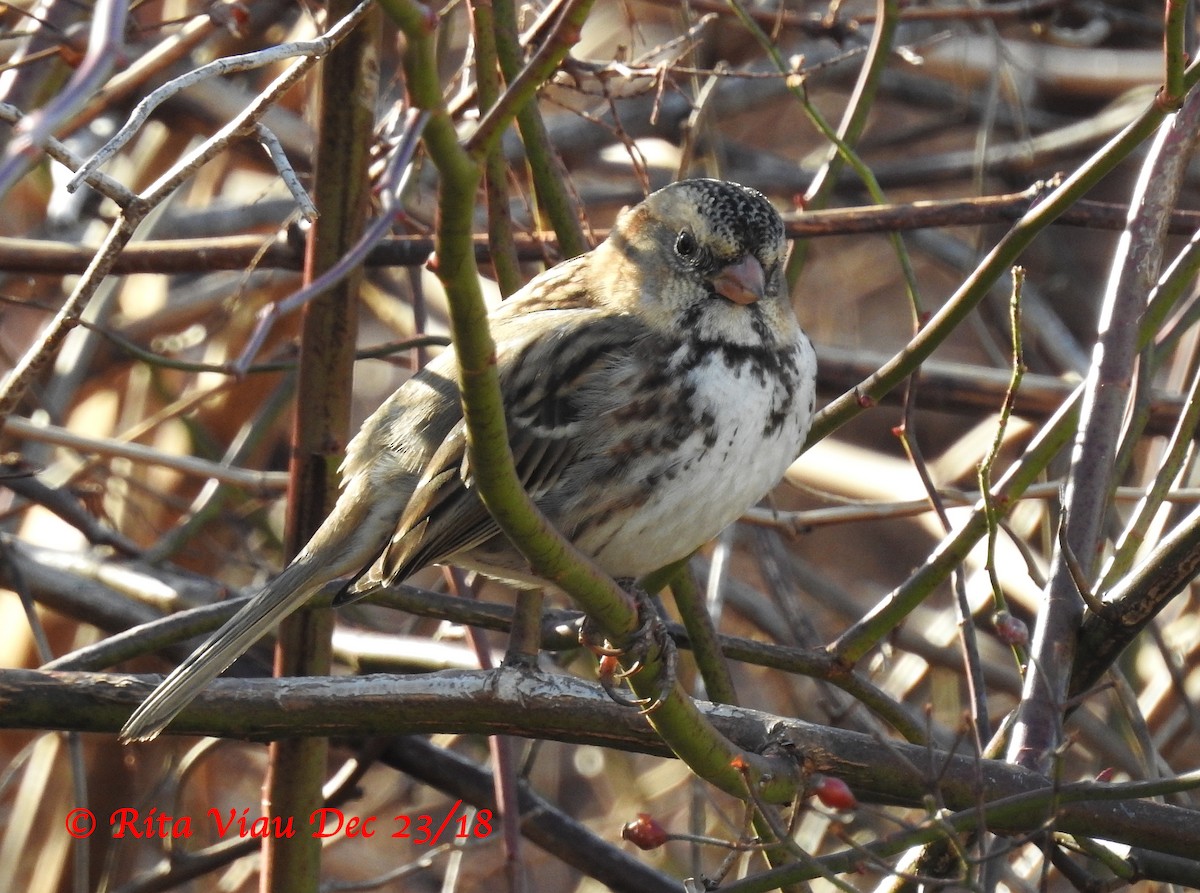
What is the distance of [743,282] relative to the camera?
7.68 ft

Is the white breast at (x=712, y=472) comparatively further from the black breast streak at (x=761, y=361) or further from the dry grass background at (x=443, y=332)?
the dry grass background at (x=443, y=332)

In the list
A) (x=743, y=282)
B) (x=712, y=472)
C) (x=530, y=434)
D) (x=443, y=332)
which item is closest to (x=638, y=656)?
(x=712, y=472)

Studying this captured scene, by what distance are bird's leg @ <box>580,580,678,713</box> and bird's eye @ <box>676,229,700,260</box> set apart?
590mm

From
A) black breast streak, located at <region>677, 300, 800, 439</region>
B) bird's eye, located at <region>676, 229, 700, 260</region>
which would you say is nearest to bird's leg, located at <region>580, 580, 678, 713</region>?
black breast streak, located at <region>677, 300, 800, 439</region>

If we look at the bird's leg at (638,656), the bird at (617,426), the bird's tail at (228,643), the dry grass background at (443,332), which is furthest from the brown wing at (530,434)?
the dry grass background at (443,332)

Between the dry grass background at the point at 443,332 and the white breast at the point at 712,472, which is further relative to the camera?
the dry grass background at the point at 443,332

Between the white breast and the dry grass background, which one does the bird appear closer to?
the white breast

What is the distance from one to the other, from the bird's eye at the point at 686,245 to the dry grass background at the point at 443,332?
350 mm

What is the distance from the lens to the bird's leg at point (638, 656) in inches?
72.7

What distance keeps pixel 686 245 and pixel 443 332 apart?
1.94 metres

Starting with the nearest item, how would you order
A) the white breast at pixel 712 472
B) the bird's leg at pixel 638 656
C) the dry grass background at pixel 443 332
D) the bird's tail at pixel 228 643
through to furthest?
the bird's leg at pixel 638 656
the bird's tail at pixel 228 643
the white breast at pixel 712 472
the dry grass background at pixel 443 332

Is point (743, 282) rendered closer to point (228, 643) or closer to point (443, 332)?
point (228, 643)

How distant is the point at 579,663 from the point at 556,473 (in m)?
1.75

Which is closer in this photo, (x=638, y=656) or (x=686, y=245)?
(x=638, y=656)
